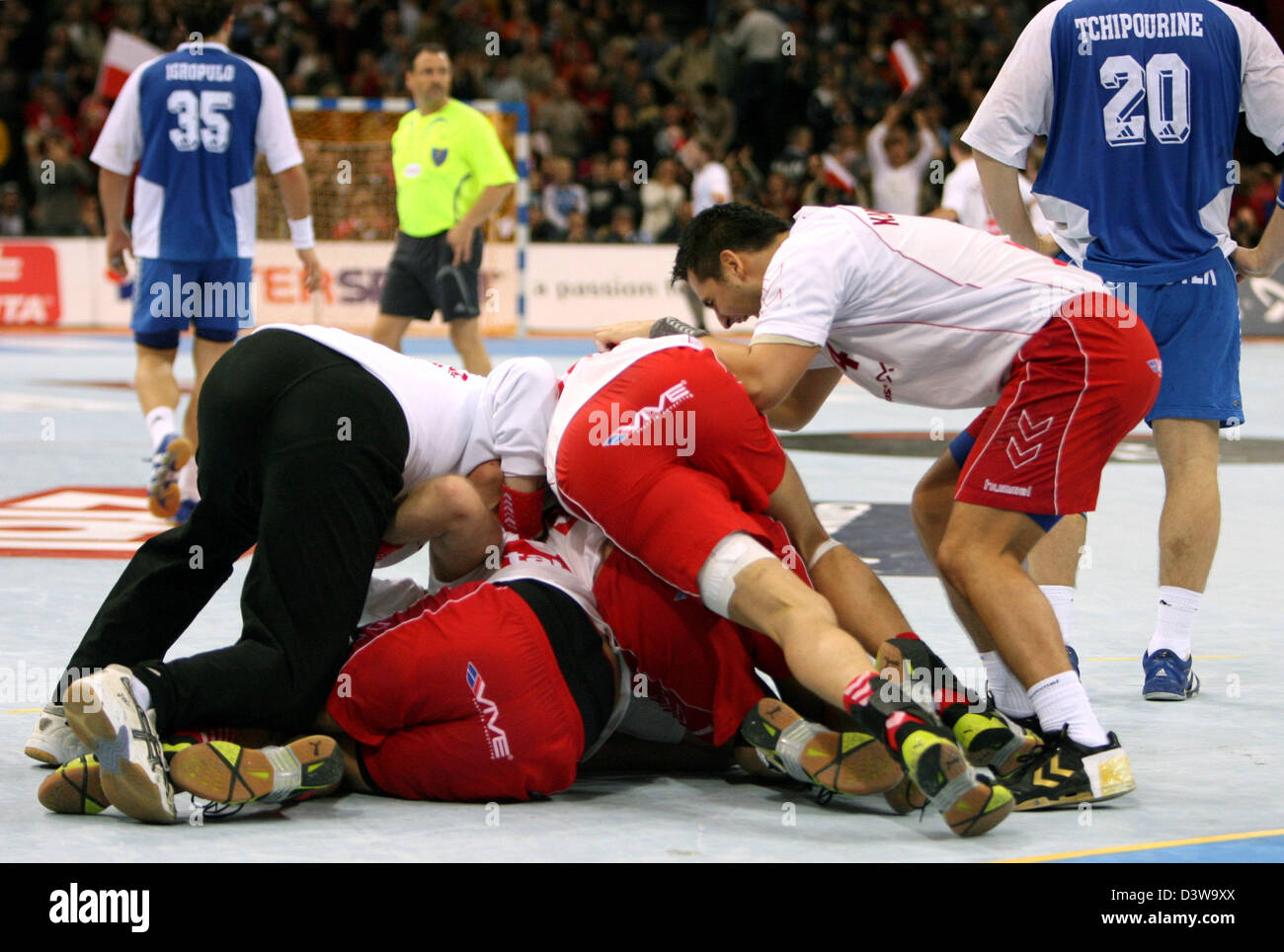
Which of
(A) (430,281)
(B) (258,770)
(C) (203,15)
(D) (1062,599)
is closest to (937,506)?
(D) (1062,599)

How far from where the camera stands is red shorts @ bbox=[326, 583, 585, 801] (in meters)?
3.23

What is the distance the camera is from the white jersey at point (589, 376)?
3.46m

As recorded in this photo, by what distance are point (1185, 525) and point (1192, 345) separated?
0.49 m

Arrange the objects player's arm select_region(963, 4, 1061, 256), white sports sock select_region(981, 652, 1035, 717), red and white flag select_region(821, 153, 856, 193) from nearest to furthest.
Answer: white sports sock select_region(981, 652, 1035, 717)
player's arm select_region(963, 4, 1061, 256)
red and white flag select_region(821, 153, 856, 193)

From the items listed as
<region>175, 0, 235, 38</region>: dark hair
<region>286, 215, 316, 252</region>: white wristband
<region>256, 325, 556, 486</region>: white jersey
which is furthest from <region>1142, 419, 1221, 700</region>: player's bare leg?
<region>286, 215, 316, 252</region>: white wristband

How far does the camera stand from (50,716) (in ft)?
11.6

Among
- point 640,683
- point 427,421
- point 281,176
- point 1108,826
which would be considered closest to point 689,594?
point 640,683

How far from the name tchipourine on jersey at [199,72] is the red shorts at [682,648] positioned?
420 cm

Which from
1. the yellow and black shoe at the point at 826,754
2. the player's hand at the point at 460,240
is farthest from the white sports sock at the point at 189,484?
the yellow and black shoe at the point at 826,754

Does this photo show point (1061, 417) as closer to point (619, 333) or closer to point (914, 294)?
point (914, 294)

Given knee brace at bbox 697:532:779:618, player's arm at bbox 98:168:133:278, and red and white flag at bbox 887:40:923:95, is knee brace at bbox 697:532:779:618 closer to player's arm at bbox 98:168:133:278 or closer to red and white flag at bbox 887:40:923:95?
player's arm at bbox 98:168:133:278

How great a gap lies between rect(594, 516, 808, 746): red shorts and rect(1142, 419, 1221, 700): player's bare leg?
1430 millimetres

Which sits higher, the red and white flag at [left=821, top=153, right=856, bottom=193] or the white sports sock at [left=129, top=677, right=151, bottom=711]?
the red and white flag at [left=821, top=153, right=856, bottom=193]
